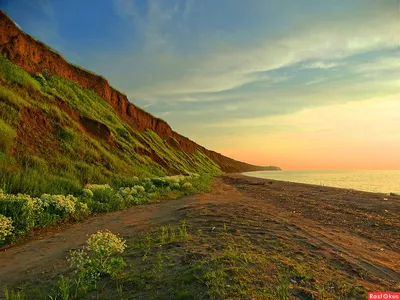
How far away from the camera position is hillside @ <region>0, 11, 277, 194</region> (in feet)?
50.6

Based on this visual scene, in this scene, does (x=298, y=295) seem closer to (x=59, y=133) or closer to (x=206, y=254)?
(x=206, y=254)

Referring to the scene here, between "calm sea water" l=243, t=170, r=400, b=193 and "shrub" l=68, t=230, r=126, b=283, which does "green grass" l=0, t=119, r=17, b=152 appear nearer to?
"shrub" l=68, t=230, r=126, b=283

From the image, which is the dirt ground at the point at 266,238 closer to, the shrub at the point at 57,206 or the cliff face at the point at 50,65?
the shrub at the point at 57,206

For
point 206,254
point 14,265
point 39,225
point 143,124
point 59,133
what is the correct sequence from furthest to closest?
point 143,124 < point 59,133 < point 39,225 < point 14,265 < point 206,254

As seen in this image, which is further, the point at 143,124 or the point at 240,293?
the point at 143,124

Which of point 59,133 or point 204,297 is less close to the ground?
point 59,133

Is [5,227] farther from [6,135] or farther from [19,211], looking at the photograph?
[6,135]

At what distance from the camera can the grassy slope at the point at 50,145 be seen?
48.1 feet

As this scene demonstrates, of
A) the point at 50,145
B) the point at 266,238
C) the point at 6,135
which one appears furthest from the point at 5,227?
the point at 50,145

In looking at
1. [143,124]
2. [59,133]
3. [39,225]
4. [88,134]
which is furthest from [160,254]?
[143,124]

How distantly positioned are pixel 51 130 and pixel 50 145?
6.66ft

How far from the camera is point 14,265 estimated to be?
22.7 ft

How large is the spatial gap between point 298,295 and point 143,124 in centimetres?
4904

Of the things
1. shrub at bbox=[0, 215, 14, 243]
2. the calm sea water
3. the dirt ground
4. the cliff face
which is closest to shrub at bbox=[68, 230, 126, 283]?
the dirt ground
